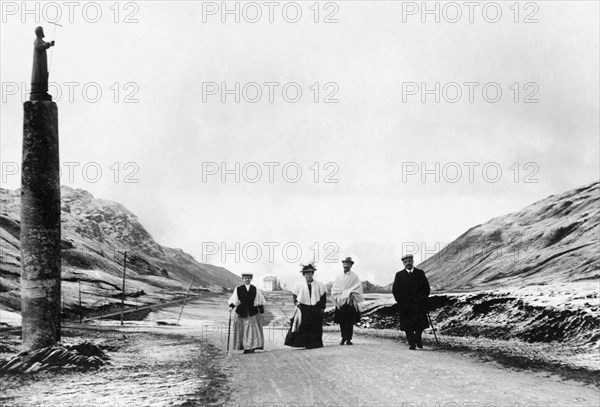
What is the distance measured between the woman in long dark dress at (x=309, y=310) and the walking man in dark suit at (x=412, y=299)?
2269mm

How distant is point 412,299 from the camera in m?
13.9

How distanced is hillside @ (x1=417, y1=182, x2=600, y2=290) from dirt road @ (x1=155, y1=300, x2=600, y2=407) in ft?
179

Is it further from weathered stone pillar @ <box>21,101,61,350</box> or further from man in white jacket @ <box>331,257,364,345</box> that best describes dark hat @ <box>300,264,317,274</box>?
weathered stone pillar @ <box>21,101,61,350</box>

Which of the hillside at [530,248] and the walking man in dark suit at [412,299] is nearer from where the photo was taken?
the walking man in dark suit at [412,299]

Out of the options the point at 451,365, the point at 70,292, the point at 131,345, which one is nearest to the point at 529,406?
the point at 451,365

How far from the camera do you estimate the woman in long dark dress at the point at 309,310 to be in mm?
14844

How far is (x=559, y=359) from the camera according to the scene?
12117 mm

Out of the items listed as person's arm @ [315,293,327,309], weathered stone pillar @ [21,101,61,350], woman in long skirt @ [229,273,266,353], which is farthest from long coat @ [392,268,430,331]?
weathered stone pillar @ [21,101,61,350]

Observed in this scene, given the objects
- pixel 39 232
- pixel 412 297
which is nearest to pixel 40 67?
pixel 39 232

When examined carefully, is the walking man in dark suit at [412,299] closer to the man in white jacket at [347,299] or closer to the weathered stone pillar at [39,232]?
the man in white jacket at [347,299]

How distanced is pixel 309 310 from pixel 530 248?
297 feet

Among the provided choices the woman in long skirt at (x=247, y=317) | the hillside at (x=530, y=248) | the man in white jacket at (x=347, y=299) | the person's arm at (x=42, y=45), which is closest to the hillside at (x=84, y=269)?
the woman in long skirt at (x=247, y=317)

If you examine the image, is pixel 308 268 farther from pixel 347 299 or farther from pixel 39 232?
pixel 39 232

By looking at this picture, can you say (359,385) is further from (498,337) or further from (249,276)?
(498,337)
